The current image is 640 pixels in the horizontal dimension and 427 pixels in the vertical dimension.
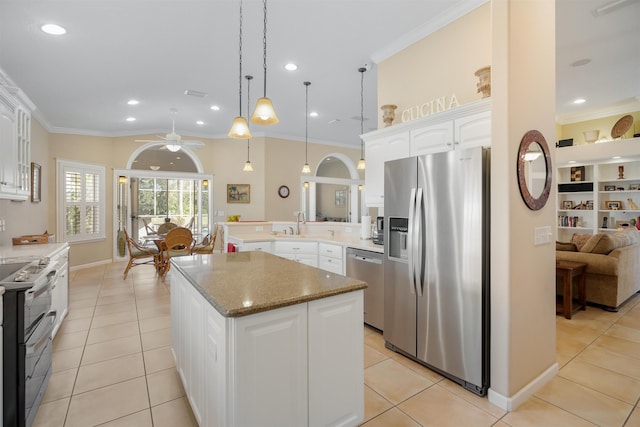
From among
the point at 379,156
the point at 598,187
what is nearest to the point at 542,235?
the point at 379,156

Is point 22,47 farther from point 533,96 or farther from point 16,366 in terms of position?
point 533,96

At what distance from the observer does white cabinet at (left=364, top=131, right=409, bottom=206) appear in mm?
3184

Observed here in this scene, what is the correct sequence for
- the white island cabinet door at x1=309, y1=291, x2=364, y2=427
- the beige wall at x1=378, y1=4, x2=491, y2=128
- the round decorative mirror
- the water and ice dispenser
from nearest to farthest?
the white island cabinet door at x1=309, y1=291, x2=364, y2=427 < the round decorative mirror < the water and ice dispenser < the beige wall at x1=378, y1=4, x2=491, y2=128

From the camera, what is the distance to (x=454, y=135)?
267 centimetres

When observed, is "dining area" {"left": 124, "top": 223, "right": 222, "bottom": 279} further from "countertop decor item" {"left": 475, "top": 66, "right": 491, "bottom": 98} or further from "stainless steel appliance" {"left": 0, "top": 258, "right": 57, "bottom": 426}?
"countertop decor item" {"left": 475, "top": 66, "right": 491, "bottom": 98}

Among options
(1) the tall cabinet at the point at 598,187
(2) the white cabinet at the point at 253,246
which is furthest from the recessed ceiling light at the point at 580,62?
(2) the white cabinet at the point at 253,246

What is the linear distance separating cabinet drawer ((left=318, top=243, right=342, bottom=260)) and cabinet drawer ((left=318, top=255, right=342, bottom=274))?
0.04 meters

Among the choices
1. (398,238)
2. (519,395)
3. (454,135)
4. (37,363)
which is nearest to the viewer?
(37,363)

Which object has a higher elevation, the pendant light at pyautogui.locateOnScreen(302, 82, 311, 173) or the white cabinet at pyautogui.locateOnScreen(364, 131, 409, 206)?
the pendant light at pyautogui.locateOnScreen(302, 82, 311, 173)

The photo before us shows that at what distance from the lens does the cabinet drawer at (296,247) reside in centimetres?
406

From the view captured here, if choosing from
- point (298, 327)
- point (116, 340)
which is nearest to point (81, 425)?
point (116, 340)

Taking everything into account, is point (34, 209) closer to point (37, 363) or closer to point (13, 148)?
point (13, 148)

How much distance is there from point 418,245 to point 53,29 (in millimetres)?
4025

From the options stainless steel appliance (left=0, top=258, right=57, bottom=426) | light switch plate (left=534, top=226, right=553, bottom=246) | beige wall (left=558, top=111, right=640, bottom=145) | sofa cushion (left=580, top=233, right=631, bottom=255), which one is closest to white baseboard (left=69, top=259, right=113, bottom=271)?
stainless steel appliance (left=0, top=258, right=57, bottom=426)
